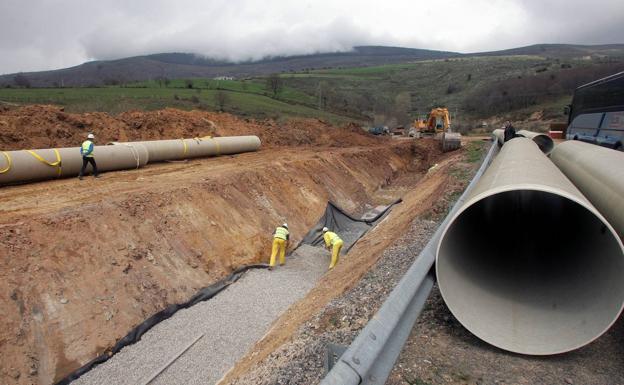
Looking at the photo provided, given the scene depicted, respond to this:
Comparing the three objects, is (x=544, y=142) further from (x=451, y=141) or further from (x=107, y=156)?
(x=451, y=141)

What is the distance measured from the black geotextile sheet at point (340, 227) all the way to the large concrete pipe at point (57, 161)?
764cm

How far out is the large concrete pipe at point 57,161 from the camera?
11.9m

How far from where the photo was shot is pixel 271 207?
15.6 m

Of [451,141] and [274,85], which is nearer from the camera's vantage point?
[451,141]

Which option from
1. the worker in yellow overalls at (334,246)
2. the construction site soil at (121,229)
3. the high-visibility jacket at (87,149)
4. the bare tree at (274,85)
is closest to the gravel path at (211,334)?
the construction site soil at (121,229)

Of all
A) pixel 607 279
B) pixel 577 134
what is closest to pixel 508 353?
pixel 607 279

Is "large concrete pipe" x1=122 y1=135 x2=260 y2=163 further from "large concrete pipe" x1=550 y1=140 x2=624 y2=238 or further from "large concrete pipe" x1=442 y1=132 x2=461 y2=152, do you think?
"large concrete pipe" x1=442 y1=132 x2=461 y2=152

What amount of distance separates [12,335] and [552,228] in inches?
347

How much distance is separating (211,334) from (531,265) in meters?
6.56

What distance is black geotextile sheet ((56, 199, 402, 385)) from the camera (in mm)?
7591

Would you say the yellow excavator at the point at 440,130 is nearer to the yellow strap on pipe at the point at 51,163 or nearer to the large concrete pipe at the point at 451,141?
the large concrete pipe at the point at 451,141

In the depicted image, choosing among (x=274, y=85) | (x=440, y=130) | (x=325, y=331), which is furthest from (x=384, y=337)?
(x=274, y=85)

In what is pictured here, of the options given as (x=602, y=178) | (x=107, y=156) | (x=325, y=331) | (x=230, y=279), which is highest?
(x=602, y=178)

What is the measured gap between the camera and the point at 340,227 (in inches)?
604
